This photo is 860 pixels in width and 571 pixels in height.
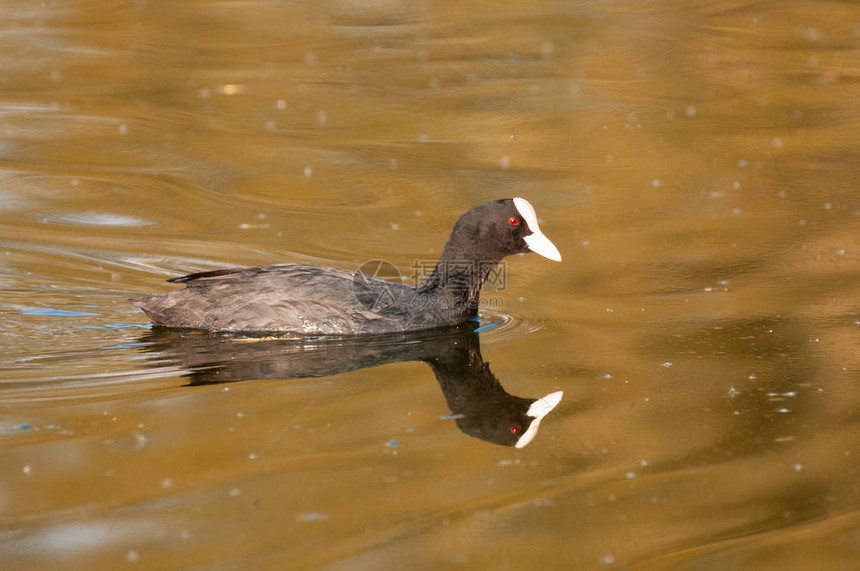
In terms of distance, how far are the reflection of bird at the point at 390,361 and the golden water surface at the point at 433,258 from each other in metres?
0.06

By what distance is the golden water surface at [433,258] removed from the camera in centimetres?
436

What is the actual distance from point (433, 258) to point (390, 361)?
6.65ft

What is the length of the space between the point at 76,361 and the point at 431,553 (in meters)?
2.74

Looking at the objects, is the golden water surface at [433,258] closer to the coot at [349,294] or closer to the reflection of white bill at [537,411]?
the reflection of white bill at [537,411]

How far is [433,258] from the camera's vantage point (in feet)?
26.9

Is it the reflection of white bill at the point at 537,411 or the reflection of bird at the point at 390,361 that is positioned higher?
the reflection of white bill at the point at 537,411

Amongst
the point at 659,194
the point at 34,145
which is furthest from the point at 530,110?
the point at 34,145

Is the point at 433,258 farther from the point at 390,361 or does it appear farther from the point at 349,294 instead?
the point at 390,361

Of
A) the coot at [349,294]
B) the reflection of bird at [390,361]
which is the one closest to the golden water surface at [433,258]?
the reflection of bird at [390,361]

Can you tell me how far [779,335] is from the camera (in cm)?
647

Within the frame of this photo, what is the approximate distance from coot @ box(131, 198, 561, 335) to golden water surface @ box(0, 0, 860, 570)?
286 millimetres

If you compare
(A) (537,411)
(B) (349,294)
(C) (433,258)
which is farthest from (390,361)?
(C) (433,258)

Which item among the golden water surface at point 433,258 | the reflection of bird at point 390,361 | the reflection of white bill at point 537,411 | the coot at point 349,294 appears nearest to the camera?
the golden water surface at point 433,258

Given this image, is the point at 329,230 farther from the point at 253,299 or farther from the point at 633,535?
the point at 633,535
